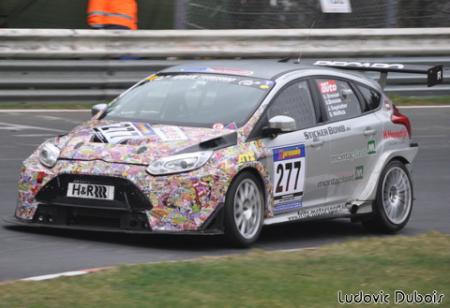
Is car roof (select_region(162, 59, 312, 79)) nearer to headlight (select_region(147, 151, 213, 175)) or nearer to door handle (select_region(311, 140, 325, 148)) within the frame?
door handle (select_region(311, 140, 325, 148))

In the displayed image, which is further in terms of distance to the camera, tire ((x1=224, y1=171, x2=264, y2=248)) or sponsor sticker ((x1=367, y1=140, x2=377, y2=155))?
sponsor sticker ((x1=367, y1=140, x2=377, y2=155))

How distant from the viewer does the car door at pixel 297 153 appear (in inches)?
372

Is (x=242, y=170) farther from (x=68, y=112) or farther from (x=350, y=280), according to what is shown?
(x=68, y=112)

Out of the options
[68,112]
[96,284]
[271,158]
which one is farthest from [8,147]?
[96,284]

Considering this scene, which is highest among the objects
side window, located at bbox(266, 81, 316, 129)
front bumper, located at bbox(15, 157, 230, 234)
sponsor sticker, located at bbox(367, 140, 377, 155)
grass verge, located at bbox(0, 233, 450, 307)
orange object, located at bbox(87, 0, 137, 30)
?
orange object, located at bbox(87, 0, 137, 30)

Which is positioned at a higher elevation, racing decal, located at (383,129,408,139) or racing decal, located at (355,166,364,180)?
racing decal, located at (383,129,408,139)

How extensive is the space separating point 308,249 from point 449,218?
290 centimetres

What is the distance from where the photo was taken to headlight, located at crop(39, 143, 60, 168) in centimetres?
902

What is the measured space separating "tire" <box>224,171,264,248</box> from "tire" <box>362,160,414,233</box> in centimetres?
176

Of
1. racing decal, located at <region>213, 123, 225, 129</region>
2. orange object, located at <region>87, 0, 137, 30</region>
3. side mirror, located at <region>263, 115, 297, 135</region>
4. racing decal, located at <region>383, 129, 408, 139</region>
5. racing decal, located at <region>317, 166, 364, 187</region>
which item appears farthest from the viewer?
orange object, located at <region>87, 0, 137, 30</region>

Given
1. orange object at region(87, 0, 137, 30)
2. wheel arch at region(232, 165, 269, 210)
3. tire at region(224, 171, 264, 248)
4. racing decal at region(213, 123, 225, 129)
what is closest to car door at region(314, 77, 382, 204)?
wheel arch at region(232, 165, 269, 210)

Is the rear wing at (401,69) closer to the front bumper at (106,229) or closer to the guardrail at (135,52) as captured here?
the front bumper at (106,229)

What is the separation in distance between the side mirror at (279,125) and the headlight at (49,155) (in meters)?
1.74

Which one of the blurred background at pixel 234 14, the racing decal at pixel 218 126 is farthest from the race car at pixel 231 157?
the blurred background at pixel 234 14
